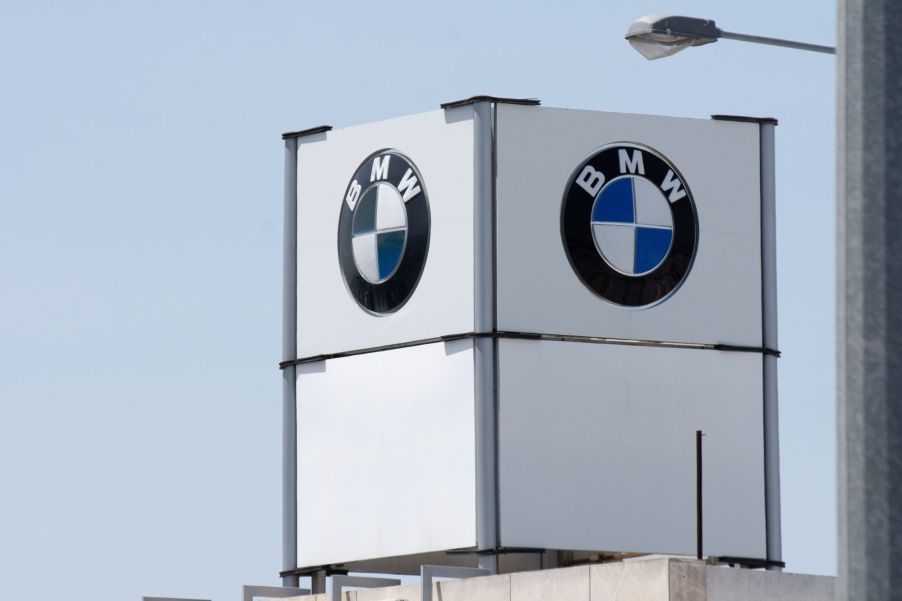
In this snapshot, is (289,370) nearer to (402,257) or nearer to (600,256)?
(402,257)

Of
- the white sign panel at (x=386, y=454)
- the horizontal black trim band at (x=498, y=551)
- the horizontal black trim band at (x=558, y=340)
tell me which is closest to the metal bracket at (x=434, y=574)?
the horizontal black trim band at (x=498, y=551)

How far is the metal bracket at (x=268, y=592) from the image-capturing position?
89.2ft

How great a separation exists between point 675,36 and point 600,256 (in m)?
9.78

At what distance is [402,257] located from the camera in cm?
2739

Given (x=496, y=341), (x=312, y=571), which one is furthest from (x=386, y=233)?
(x=312, y=571)

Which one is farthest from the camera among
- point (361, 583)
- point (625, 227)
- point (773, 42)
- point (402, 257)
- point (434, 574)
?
point (402, 257)

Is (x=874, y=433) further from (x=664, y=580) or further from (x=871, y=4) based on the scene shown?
(x=664, y=580)

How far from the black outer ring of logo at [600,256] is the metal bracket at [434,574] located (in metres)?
4.40

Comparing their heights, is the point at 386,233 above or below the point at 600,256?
above

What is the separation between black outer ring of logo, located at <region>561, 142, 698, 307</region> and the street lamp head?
29.4 feet

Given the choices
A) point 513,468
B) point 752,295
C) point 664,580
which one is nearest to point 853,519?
point 664,580

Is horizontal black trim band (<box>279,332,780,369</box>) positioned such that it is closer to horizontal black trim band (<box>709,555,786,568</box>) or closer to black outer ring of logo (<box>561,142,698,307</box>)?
black outer ring of logo (<box>561,142,698,307</box>)

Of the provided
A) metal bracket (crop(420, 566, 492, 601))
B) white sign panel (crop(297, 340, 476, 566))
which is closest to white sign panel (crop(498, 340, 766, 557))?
white sign panel (crop(297, 340, 476, 566))

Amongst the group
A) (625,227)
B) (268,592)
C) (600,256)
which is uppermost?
(625,227)
